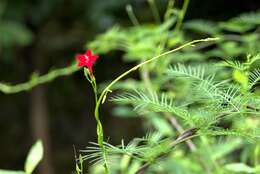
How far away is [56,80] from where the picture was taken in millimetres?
3928

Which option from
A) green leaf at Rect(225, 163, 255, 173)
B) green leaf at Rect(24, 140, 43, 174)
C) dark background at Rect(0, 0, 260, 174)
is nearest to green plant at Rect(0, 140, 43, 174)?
green leaf at Rect(24, 140, 43, 174)

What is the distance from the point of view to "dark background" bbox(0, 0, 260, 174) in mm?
3078

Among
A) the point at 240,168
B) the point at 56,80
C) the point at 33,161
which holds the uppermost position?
the point at 56,80

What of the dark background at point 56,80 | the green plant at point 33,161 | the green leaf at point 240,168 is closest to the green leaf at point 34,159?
the green plant at point 33,161

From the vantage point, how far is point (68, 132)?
4406 millimetres

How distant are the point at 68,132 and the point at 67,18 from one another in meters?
1.22

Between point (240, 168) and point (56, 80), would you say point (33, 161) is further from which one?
point (56, 80)

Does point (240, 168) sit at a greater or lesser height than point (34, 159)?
lesser

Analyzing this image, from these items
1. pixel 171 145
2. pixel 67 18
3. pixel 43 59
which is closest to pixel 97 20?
pixel 67 18

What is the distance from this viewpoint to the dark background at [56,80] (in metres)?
3.08

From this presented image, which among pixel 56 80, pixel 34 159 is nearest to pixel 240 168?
pixel 34 159

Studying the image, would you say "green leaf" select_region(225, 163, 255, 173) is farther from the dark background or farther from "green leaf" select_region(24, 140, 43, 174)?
the dark background

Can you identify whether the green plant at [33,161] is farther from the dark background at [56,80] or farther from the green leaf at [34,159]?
the dark background at [56,80]

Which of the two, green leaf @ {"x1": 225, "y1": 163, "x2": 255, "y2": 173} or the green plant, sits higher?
the green plant
